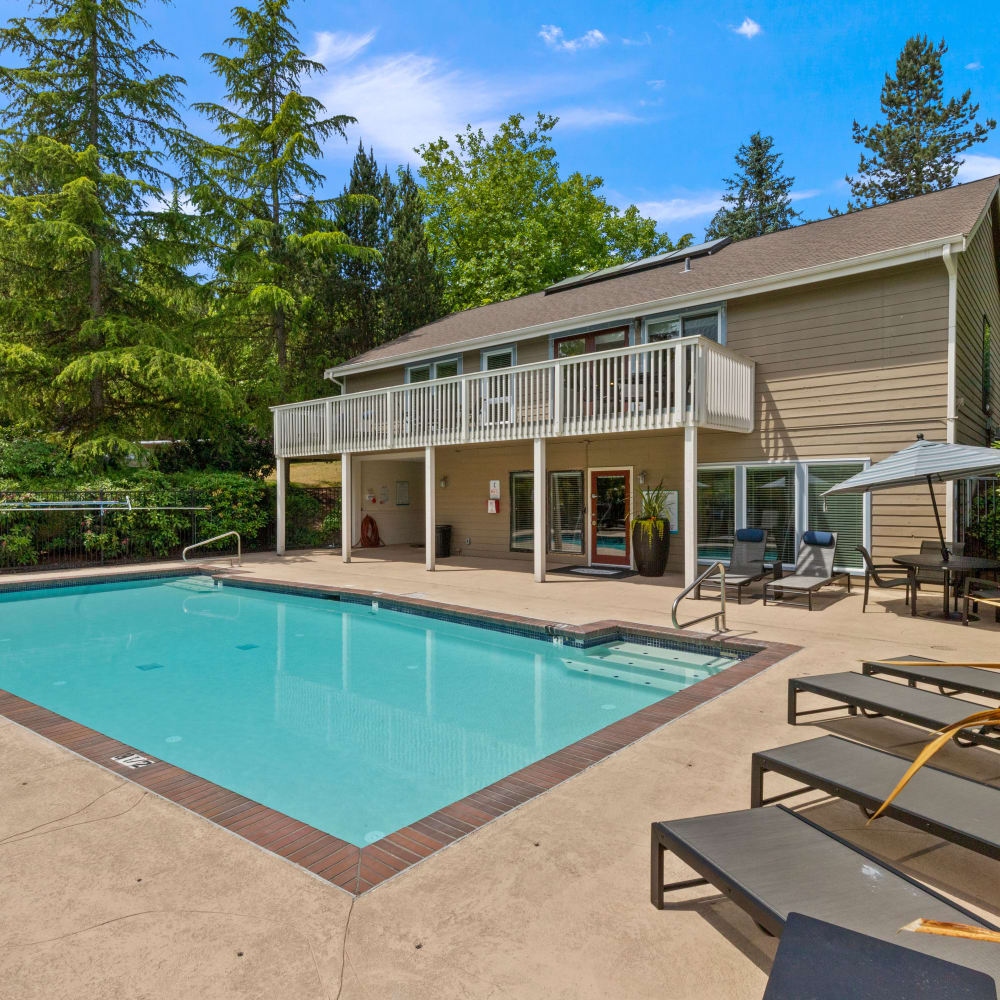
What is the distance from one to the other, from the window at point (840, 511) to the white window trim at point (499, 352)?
650cm

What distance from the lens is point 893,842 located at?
9.66ft

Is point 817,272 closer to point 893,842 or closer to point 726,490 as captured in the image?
point 726,490

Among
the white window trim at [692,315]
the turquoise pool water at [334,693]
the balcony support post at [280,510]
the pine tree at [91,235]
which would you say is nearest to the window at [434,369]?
the balcony support post at [280,510]

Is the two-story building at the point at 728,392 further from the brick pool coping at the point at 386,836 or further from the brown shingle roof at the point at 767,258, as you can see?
the brick pool coping at the point at 386,836

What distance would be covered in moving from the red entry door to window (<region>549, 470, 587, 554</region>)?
0.34 metres

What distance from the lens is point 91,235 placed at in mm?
15852

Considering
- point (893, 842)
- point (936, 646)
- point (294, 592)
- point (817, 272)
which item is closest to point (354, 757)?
point (893, 842)

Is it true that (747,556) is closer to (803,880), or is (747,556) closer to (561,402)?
(561,402)

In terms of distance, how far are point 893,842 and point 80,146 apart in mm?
20549

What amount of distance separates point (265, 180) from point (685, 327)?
46.7 ft

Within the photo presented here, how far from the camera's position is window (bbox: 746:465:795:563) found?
34.9ft

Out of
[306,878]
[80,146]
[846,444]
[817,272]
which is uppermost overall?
[80,146]

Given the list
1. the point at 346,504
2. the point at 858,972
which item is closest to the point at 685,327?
the point at 346,504

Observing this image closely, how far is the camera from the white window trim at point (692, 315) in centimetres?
1135
